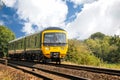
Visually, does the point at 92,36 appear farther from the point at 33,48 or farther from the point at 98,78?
the point at 98,78

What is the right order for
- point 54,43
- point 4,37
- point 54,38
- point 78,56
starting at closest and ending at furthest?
point 54,43, point 54,38, point 78,56, point 4,37

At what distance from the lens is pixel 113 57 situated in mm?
61875

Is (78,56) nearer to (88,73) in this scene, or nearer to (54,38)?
(54,38)

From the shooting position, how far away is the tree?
85.5m

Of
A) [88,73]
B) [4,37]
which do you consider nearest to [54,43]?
[88,73]

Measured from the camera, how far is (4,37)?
90.8 m

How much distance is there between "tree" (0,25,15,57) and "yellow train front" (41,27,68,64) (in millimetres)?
57919

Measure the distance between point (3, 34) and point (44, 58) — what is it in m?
66.4

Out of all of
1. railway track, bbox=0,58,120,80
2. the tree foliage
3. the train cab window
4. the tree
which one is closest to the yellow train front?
the train cab window

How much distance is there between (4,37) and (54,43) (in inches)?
2595

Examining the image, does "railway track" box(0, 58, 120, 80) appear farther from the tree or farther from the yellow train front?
the tree

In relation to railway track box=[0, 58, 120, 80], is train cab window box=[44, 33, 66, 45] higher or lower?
higher

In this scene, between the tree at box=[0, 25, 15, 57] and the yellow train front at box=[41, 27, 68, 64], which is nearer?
the yellow train front at box=[41, 27, 68, 64]

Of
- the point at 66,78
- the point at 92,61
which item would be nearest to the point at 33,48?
the point at 92,61
